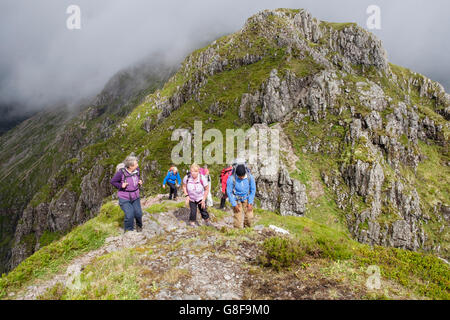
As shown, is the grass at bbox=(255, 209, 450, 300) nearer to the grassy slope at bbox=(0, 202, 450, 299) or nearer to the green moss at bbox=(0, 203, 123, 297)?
the grassy slope at bbox=(0, 202, 450, 299)

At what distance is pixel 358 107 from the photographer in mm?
71125

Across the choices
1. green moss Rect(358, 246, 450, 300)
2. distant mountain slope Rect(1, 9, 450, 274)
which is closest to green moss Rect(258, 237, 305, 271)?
green moss Rect(358, 246, 450, 300)

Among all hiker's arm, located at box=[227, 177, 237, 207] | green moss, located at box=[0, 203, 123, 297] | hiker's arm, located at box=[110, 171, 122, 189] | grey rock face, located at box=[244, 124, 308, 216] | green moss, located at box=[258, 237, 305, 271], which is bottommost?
grey rock face, located at box=[244, 124, 308, 216]

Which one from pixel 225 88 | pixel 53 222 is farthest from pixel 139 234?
pixel 53 222

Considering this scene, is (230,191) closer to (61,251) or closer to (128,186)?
(128,186)

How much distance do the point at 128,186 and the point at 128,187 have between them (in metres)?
0.06

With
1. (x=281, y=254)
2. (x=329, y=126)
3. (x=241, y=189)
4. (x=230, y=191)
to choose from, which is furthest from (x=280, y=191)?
(x=281, y=254)

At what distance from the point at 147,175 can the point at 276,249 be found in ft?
289

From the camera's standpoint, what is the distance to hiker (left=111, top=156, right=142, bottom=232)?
10.1m

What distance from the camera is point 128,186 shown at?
10.3 metres

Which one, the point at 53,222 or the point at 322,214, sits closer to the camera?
the point at 322,214

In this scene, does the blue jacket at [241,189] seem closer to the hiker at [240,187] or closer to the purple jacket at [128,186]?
the hiker at [240,187]

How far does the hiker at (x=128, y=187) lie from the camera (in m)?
10.1
